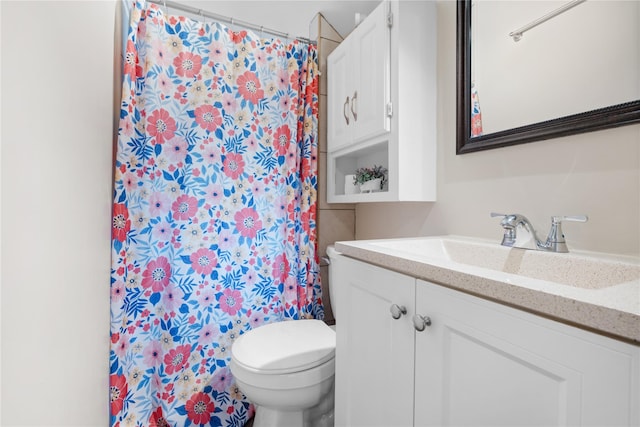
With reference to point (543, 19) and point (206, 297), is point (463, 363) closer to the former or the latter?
point (543, 19)

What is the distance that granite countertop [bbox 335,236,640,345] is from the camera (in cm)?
41

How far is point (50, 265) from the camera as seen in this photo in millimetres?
623

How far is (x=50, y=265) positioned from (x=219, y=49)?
1.33 meters

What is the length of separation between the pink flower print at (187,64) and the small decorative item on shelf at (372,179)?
980mm

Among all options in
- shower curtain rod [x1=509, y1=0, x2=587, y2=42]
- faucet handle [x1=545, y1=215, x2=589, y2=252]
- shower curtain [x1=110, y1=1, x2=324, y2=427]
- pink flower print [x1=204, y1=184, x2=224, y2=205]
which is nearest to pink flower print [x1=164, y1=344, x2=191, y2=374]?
shower curtain [x1=110, y1=1, x2=324, y2=427]

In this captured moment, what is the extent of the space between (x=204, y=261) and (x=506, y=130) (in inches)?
55.8

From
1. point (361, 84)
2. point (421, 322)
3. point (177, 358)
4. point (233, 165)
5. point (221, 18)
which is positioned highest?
point (221, 18)

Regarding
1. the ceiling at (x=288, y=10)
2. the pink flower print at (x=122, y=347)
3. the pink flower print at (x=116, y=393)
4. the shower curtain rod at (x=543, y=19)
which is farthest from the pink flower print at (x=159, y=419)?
the shower curtain rod at (x=543, y=19)

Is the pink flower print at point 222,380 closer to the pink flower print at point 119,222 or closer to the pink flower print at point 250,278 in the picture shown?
the pink flower print at point 250,278

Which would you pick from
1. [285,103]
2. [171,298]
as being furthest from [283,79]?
[171,298]

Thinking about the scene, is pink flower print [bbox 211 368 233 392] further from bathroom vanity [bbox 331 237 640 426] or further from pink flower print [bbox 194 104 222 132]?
pink flower print [bbox 194 104 222 132]

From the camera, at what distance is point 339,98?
164 cm

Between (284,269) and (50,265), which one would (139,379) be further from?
(50,265)

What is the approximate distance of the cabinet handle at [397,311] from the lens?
0.73m
